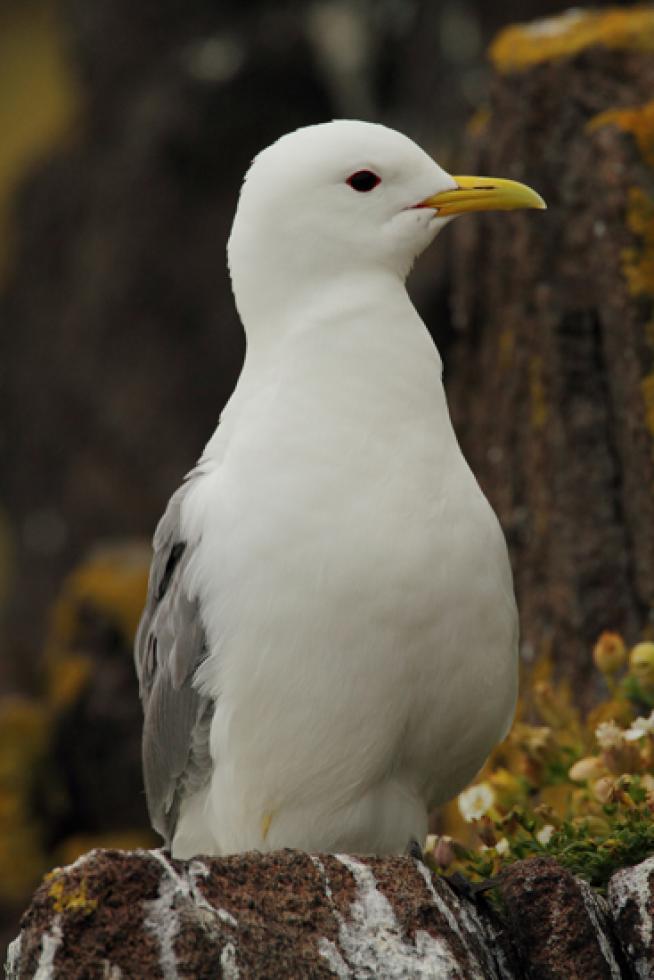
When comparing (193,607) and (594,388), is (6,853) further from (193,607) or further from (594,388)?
(193,607)

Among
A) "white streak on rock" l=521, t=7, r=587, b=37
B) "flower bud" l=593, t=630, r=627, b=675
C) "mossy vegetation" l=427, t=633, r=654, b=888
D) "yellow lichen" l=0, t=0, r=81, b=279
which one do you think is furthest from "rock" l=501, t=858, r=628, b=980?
"yellow lichen" l=0, t=0, r=81, b=279

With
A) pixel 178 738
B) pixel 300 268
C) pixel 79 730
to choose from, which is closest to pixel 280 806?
pixel 178 738

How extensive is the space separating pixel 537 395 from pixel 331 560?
270 cm

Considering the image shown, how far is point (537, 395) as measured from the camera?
21.0ft

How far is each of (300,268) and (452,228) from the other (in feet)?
12.5

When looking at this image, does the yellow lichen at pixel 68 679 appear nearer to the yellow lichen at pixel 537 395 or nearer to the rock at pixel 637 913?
the yellow lichen at pixel 537 395

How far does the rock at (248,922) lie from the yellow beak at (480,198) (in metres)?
1.86

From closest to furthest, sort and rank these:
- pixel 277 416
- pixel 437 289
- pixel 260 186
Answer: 1. pixel 277 416
2. pixel 260 186
3. pixel 437 289

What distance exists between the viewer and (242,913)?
3.10 metres

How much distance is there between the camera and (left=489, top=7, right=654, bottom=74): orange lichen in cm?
652

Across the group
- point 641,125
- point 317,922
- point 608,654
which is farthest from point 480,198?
point 317,922

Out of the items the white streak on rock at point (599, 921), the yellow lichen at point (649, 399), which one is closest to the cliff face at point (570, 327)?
the yellow lichen at point (649, 399)

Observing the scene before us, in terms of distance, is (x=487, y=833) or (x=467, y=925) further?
(x=487, y=833)

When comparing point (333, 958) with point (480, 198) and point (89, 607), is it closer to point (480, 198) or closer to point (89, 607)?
point (480, 198)
